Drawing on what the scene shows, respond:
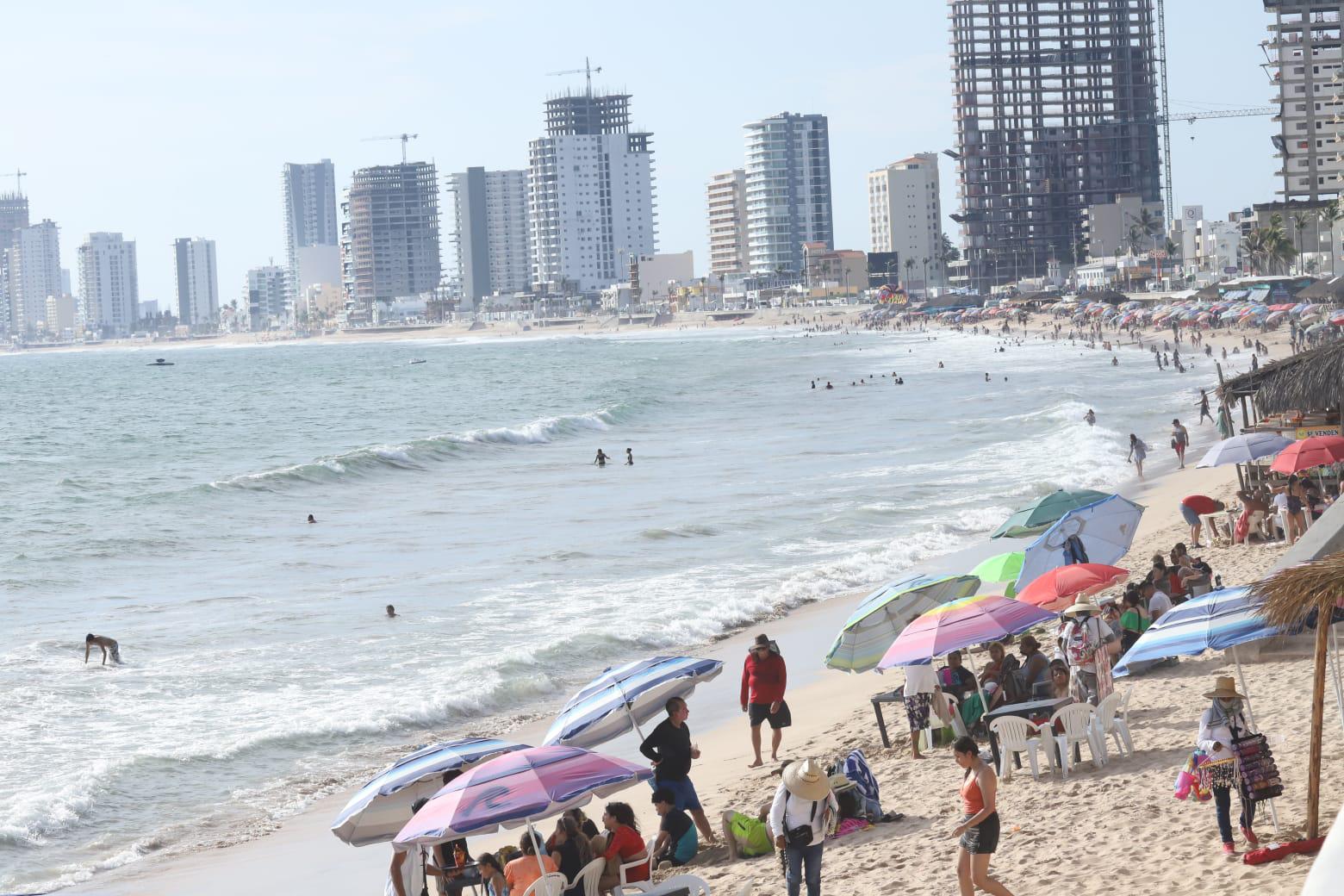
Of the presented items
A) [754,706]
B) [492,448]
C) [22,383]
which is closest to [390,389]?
[492,448]

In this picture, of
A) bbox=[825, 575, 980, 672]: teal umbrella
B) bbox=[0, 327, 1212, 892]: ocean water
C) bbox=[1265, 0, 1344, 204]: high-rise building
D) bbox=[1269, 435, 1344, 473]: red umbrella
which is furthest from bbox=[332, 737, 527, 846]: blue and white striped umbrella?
bbox=[1265, 0, 1344, 204]: high-rise building

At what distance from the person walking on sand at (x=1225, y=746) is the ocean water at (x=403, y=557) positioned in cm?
853

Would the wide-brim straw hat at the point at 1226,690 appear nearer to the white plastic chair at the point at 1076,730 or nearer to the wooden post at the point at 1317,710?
the wooden post at the point at 1317,710

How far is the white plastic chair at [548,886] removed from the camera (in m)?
8.45

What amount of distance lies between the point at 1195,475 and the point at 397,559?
1660 cm

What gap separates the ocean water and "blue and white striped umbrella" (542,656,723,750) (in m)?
3.91

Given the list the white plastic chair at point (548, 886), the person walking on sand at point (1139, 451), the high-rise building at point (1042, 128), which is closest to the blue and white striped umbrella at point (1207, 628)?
the white plastic chair at point (548, 886)

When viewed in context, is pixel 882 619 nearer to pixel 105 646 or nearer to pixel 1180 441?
pixel 105 646

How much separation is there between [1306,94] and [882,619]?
137 meters

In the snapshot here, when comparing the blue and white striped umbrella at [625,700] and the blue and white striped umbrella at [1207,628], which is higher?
the blue and white striped umbrella at [1207,628]

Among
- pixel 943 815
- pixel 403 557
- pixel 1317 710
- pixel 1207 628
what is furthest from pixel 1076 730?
pixel 403 557

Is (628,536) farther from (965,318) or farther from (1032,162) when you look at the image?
(1032,162)

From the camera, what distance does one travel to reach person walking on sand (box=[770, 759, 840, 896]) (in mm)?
8453

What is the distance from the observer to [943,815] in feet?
34.1
